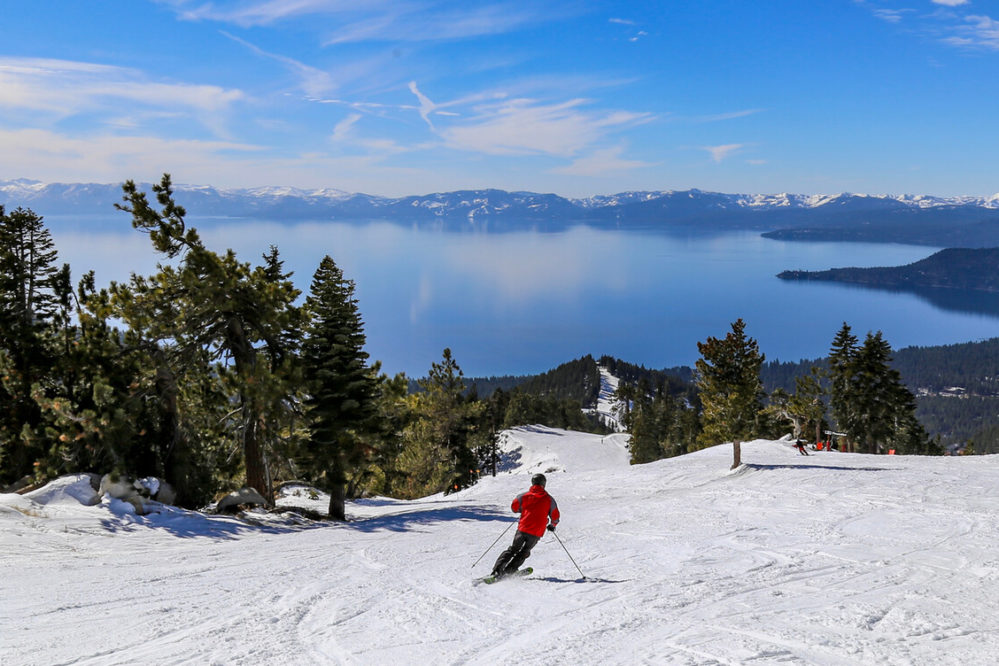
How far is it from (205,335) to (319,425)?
3989 millimetres

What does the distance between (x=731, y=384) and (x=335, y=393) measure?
50.3 ft

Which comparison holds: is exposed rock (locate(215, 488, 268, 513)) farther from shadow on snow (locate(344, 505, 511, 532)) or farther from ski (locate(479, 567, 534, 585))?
ski (locate(479, 567, 534, 585))

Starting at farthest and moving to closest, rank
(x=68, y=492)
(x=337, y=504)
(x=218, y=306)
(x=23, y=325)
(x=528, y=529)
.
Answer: (x=337, y=504), (x=23, y=325), (x=218, y=306), (x=68, y=492), (x=528, y=529)

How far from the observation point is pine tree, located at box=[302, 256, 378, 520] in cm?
1830

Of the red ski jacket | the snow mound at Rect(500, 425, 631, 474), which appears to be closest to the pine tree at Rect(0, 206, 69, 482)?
the red ski jacket

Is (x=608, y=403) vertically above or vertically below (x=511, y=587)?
below

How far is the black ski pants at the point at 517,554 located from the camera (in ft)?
30.8

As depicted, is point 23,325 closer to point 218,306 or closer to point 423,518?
point 218,306

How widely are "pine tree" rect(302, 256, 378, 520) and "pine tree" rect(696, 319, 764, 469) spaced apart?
1324 cm

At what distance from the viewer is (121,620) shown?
7.17m

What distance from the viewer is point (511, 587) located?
894cm

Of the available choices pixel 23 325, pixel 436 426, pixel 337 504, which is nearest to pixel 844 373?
pixel 436 426

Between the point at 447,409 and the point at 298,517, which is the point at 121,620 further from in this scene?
the point at 447,409

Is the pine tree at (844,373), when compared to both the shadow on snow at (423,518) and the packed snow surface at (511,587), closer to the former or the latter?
the packed snow surface at (511,587)
